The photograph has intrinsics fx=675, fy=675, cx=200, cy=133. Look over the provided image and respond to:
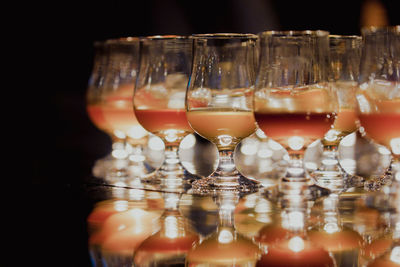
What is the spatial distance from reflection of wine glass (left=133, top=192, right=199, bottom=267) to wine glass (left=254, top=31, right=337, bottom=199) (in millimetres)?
247

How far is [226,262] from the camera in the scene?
679mm

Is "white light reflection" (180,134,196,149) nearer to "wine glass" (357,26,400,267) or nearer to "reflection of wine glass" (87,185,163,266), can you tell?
"reflection of wine glass" (87,185,163,266)

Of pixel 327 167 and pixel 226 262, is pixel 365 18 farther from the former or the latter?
pixel 226 262

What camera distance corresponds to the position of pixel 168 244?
2.50ft

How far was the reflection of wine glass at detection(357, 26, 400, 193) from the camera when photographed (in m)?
1.09

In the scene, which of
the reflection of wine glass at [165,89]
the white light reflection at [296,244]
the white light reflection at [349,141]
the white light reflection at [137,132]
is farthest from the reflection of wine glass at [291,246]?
the white light reflection at [349,141]

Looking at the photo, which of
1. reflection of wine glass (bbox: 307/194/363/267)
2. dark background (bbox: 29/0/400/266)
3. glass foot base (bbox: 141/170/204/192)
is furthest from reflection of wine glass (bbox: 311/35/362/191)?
dark background (bbox: 29/0/400/266)

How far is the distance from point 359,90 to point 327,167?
269 millimetres

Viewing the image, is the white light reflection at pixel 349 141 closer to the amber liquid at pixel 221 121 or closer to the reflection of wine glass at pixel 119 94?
the reflection of wine glass at pixel 119 94

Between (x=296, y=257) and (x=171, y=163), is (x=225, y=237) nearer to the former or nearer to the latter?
(x=296, y=257)

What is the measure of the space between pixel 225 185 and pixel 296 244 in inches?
18.9

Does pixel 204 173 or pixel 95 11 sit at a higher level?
pixel 95 11

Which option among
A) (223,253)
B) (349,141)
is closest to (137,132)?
(349,141)

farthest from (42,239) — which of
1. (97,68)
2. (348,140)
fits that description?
(348,140)
